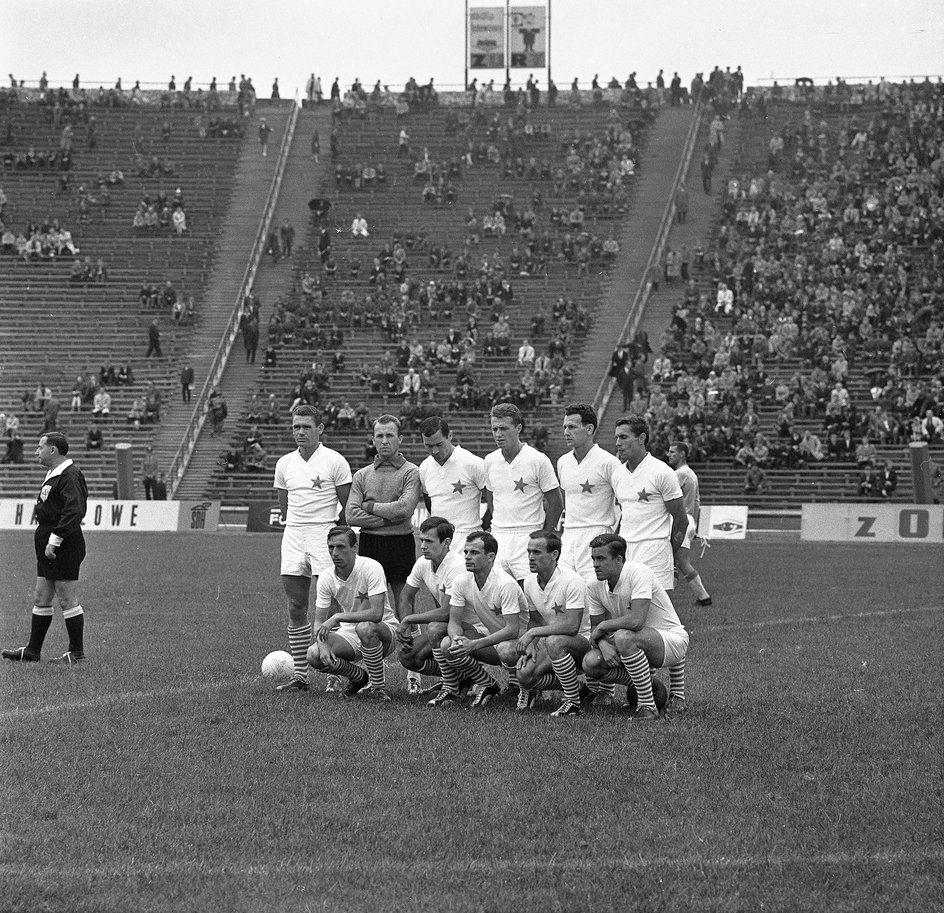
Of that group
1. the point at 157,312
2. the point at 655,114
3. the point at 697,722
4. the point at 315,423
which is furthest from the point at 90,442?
the point at 697,722

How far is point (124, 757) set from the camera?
8.26 meters

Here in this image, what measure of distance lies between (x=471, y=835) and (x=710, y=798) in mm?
1386

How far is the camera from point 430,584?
10.8m

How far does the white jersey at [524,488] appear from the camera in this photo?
1110 centimetres

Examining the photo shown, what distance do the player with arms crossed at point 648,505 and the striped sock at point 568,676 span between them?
1182mm

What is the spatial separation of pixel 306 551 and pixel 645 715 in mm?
3223

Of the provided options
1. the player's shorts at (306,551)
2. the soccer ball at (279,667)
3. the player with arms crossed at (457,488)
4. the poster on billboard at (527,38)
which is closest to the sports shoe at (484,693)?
the player with arms crossed at (457,488)

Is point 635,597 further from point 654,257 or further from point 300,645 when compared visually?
point 654,257

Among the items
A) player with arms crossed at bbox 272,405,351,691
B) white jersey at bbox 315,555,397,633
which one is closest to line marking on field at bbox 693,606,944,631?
player with arms crossed at bbox 272,405,351,691

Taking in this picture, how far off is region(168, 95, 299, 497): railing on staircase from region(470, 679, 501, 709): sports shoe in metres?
28.8

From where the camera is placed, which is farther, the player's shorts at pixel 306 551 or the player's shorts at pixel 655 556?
the player's shorts at pixel 306 551

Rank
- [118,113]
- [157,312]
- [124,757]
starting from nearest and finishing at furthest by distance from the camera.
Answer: [124,757]
[157,312]
[118,113]

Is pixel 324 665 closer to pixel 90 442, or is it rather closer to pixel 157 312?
pixel 90 442

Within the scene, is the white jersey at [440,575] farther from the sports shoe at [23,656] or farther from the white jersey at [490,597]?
the sports shoe at [23,656]
